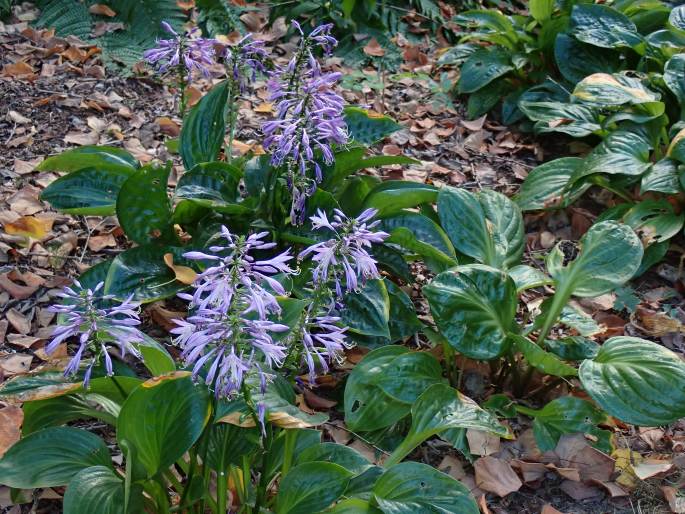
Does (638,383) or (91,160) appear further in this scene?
(91,160)

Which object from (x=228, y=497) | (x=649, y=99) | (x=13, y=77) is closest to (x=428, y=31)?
(x=649, y=99)

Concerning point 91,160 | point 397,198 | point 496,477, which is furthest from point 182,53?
point 496,477

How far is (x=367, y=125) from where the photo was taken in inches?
130

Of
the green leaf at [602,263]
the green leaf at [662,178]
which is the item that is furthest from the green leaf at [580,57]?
the green leaf at [602,263]

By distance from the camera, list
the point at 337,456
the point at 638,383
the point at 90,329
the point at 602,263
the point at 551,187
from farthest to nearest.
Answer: the point at 551,187 < the point at 602,263 < the point at 638,383 < the point at 337,456 < the point at 90,329

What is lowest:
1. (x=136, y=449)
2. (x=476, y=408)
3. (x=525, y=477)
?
(x=525, y=477)

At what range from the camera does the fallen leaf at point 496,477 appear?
2607 mm

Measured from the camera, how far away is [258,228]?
9.89ft

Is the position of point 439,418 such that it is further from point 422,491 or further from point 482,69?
point 482,69

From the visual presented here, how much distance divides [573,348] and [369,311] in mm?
731

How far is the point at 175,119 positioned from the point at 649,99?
2.32 metres

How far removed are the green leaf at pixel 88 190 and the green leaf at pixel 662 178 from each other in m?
2.25

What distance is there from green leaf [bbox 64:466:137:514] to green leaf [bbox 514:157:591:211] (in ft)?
8.10

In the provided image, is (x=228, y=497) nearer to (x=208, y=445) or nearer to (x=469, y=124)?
(x=208, y=445)
